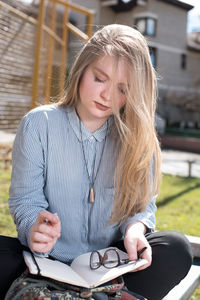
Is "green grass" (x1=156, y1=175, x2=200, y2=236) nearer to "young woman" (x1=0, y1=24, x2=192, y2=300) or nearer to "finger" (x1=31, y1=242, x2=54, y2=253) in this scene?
"young woman" (x1=0, y1=24, x2=192, y2=300)

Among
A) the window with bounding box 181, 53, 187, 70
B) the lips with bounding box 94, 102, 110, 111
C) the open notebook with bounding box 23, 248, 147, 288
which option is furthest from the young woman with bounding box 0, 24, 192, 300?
the window with bounding box 181, 53, 187, 70

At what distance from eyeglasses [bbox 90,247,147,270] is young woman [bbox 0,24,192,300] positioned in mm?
45

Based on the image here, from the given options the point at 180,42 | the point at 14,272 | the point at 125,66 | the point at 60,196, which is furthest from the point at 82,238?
the point at 180,42

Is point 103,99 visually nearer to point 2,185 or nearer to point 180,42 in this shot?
point 2,185

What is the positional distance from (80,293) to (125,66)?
0.88m

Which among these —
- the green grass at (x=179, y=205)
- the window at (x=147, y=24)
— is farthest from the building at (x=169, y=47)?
the green grass at (x=179, y=205)

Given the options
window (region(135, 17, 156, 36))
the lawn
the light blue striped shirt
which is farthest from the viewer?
window (region(135, 17, 156, 36))

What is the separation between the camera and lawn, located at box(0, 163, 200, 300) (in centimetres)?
385

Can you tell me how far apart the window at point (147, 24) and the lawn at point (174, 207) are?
16.6 metres

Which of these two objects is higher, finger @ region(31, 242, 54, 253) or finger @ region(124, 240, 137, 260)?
finger @ region(31, 242, 54, 253)

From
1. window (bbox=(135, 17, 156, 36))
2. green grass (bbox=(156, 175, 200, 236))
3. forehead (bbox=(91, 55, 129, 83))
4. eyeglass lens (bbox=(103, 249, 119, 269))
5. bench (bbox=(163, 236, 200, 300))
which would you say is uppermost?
window (bbox=(135, 17, 156, 36))

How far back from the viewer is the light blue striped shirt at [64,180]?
64.6 inches

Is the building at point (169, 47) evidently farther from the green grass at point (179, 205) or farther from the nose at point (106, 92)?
the nose at point (106, 92)

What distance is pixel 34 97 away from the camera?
401 cm
